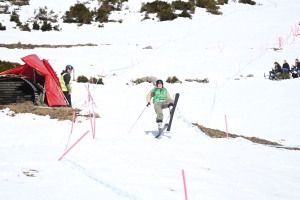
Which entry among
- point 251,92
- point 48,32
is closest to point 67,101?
point 251,92

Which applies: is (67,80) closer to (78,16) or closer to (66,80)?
(66,80)

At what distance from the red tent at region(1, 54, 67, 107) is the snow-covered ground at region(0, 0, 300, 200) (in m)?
1.30

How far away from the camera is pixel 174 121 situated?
12109 millimetres

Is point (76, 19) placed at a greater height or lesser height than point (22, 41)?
greater

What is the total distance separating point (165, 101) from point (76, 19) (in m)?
27.7

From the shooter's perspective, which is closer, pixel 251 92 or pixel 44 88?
pixel 44 88

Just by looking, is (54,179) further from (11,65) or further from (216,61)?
(216,61)

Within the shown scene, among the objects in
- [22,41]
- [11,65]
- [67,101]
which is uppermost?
[22,41]

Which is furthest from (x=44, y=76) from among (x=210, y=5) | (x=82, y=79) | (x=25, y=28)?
(x=210, y=5)

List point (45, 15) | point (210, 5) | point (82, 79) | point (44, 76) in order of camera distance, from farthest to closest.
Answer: point (210, 5) < point (45, 15) < point (82, 79) < point (44, 76)

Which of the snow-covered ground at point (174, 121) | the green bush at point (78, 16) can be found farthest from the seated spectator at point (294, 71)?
the green bush at point (78, 16)

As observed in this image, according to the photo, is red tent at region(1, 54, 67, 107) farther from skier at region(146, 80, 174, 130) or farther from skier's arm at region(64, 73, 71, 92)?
skier at region(146, 80, 174, 130)

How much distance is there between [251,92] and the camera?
17438mm

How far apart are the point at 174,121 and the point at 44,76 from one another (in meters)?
4.13
